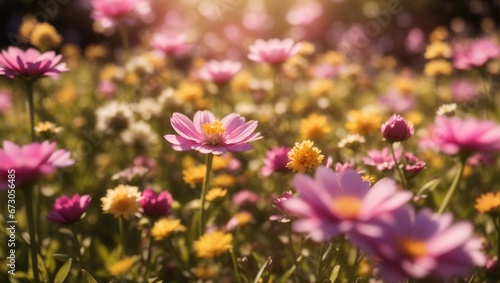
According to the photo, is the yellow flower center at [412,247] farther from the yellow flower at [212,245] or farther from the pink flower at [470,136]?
the yellow flower at [212,245]

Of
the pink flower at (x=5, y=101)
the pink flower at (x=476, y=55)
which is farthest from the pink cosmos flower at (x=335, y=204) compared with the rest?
the pink flower at (x=5, y=101)

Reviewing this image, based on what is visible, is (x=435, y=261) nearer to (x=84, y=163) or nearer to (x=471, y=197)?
(x=471, y=197)

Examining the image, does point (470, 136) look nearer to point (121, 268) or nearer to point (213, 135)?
point (213, 135)

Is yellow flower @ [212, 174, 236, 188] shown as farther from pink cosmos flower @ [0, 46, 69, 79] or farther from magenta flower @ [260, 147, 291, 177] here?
pink cosmos flower @ [0, 46, 69, 79]

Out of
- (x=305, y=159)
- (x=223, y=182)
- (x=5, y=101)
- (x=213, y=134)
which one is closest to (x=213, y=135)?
(x=213, y=134)

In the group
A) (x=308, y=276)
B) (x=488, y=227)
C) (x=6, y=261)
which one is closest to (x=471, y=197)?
(x=488, y=227)

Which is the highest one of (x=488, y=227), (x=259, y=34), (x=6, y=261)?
(x=259, y=34)
